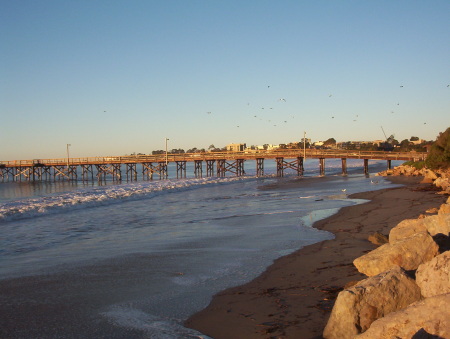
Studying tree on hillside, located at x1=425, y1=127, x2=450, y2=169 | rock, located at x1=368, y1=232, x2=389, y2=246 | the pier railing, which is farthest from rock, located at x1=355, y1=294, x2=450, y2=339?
the pier railing

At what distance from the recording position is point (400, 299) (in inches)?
191

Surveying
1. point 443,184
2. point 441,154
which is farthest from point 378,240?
point 441,154

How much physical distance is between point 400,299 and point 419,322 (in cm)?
97

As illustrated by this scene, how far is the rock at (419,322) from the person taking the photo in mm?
3766

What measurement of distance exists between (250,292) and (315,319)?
1522 millimetres

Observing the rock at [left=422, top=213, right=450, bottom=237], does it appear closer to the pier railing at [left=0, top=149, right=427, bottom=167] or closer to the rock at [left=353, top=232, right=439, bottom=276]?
the rock at [left=353, top=232, right=439, bottom=276]

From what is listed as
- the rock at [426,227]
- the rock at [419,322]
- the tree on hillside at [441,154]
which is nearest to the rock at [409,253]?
the rock at [426,227]

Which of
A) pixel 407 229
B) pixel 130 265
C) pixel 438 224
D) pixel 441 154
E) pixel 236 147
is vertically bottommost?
pixel 130 265

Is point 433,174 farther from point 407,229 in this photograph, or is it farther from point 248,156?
point 248,156

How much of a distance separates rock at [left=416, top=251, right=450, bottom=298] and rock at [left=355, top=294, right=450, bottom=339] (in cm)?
63

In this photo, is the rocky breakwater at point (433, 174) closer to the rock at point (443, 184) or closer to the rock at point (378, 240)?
the rock at point (443, 184)

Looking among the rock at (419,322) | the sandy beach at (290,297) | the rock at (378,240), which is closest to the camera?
the rock at (419,322)

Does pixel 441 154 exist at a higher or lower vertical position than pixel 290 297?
higher

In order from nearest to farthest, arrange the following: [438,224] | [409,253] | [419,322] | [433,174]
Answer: [419,322] < [409,253] < [438,224] < [433,174]
